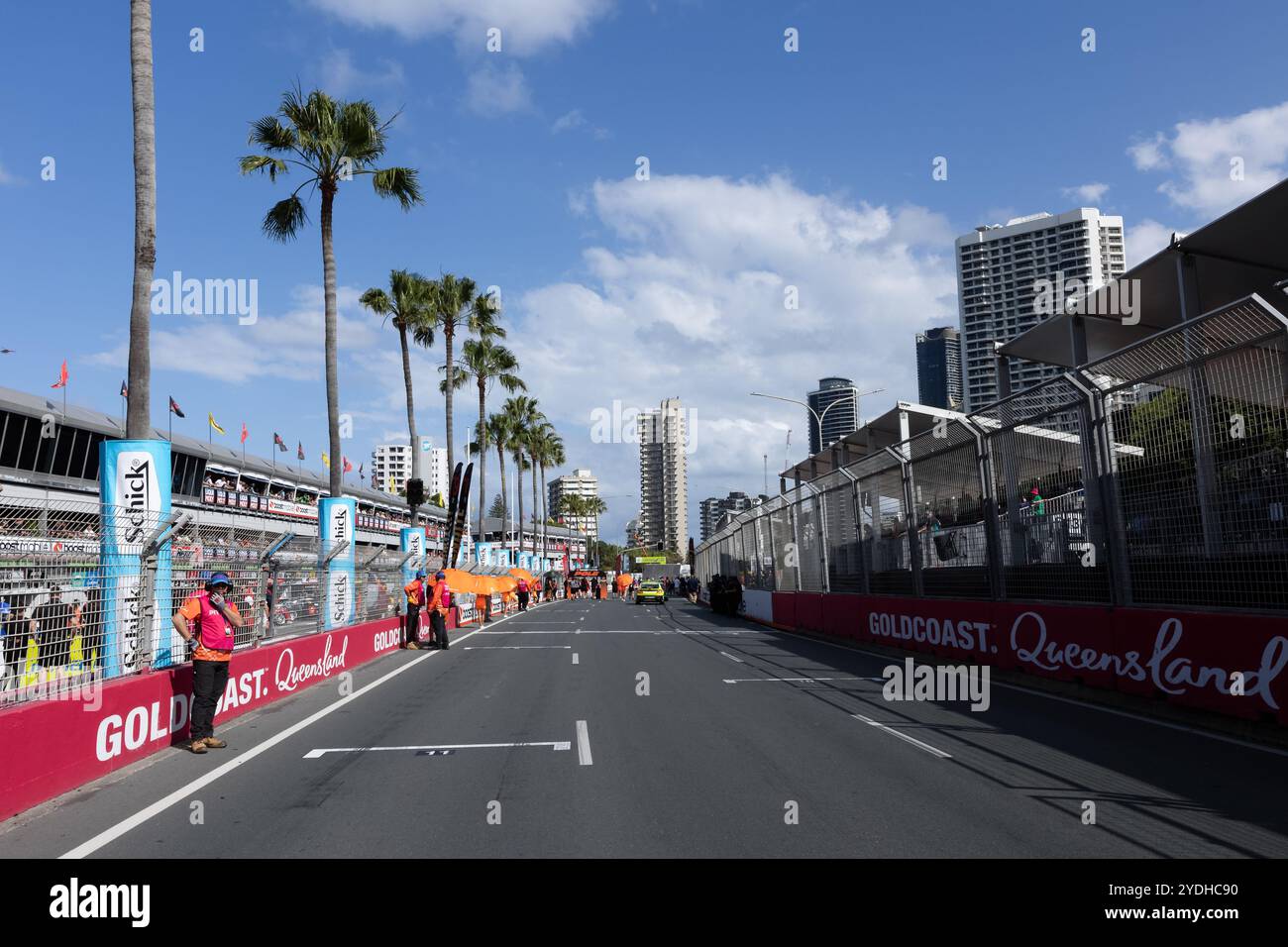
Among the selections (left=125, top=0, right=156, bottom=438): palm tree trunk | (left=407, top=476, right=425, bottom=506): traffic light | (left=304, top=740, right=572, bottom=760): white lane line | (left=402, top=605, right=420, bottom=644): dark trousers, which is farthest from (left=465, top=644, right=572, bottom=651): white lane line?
(left=304, top=740, right=572, bottom=760): white lane line

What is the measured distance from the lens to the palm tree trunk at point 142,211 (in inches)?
514

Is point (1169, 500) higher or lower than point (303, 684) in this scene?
higher

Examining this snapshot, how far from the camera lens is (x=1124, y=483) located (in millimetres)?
11242

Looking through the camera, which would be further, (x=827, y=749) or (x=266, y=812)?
(x=827, y=749)

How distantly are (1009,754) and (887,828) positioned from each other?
285cm

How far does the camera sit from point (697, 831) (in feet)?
19.7

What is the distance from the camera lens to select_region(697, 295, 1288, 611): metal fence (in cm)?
903

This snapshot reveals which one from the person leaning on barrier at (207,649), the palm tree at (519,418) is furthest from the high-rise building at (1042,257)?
the person leaning on barrier at (207,649)

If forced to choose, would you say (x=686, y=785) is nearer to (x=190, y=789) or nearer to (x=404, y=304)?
(x=190, y=789)

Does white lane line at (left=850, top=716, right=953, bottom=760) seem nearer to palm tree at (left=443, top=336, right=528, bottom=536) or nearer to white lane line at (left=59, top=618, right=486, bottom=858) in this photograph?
white lane line at (left=59, top=618, right=486, bottom=858)

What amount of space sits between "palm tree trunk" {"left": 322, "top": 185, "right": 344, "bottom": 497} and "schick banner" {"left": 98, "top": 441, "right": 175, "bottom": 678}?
13.0 meters

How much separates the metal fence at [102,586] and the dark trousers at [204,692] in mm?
705
